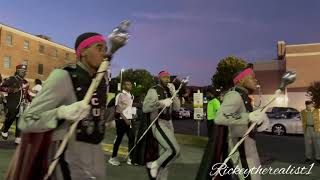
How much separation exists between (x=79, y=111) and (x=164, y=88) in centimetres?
527

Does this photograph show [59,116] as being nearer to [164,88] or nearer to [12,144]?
[164,88]

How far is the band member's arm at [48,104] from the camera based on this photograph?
144 inches

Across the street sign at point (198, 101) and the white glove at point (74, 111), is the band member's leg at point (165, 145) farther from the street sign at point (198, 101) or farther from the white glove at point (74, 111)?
the street sign at point (198, 101)

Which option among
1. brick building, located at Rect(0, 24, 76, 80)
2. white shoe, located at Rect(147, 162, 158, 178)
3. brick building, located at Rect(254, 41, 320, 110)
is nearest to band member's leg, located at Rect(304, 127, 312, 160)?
white shoe, located at Rect(147, 162, 158, 178)

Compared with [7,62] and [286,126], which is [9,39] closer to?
[7,62]

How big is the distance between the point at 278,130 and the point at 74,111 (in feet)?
77.2

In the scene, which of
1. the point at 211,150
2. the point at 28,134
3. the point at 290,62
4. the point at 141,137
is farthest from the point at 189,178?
the point at 290,62

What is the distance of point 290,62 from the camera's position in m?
64.2

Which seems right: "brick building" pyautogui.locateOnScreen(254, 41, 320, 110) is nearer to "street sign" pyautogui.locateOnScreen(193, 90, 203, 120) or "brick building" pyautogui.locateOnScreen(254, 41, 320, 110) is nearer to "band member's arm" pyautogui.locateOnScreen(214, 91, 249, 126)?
"street sign" pyautogui.locateOnScreen(193, 90, 203, 120)

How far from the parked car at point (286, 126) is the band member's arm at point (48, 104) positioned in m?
23.1

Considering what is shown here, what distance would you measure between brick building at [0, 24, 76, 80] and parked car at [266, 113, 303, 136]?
3971 cm

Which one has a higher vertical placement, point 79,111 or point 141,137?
point 79,111

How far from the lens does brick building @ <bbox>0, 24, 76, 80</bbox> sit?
6619cm

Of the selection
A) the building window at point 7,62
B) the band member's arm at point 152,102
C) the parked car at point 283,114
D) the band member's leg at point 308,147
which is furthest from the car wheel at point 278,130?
the building window at point 7,62
